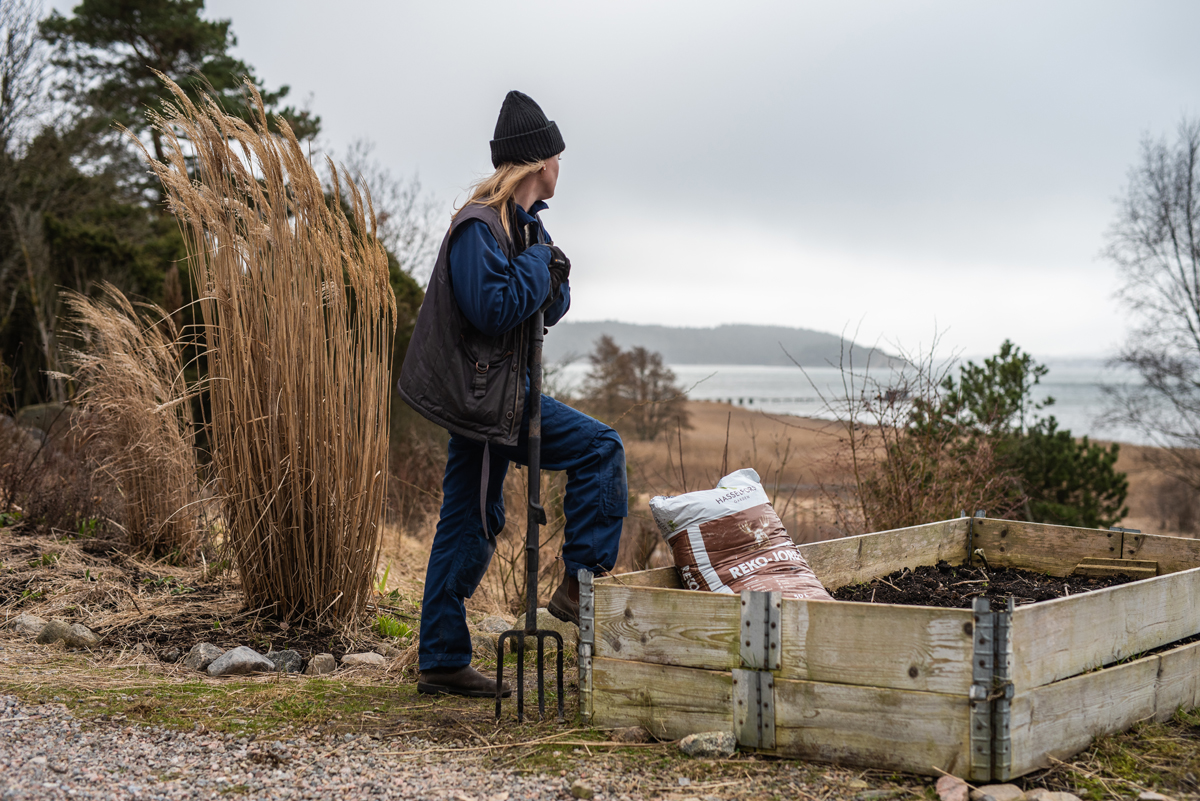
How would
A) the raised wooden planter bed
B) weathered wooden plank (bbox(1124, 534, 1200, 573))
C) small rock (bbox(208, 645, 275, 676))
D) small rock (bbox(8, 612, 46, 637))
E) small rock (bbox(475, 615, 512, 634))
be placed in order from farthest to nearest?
small rock (bbox(475, 615, 512, 634)) < small rock (bbox(8, 612, 46, 637)) < weathered wooden plank (bbox(1124, 534, 1200, 573)) < small rock (bbox(208, 645, 275, 676)) < the raised wooden planter bed

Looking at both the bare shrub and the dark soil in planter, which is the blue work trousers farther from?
the bare shrub

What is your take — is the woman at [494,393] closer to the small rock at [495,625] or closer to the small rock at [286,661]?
the small rock at [286,661]

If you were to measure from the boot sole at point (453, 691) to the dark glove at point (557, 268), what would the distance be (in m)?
1.36

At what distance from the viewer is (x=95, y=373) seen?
5211 mm

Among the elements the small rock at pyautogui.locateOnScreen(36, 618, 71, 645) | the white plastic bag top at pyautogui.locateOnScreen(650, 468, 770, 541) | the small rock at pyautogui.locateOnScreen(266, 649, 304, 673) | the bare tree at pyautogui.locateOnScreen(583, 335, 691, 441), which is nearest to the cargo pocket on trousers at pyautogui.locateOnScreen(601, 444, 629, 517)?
the white plastic bag top at pyautogui.locateOnScreen(650, 468, 770, 541)

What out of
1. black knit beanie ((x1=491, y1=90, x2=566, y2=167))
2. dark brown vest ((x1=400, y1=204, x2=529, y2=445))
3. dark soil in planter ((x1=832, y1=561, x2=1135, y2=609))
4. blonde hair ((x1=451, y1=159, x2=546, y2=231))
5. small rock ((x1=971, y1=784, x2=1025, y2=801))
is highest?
black knit beanie ((x1=491, y1=90, x2=566, y2=167))

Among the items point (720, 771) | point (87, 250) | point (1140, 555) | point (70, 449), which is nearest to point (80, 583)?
point (70, 449)

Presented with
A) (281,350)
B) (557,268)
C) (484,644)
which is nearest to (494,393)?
(557,268)

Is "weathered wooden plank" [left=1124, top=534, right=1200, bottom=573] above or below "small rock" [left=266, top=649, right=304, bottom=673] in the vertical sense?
above

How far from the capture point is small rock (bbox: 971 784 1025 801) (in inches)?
84.2

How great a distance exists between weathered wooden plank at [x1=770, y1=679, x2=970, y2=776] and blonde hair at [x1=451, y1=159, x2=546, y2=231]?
1.68 metres

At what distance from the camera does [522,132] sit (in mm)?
2955

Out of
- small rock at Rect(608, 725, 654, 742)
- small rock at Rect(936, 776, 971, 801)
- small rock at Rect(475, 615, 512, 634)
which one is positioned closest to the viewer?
small rock at Rect(936, 776, 971, 801)

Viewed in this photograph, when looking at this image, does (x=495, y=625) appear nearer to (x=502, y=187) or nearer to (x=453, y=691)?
(x=453, y=691)
